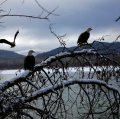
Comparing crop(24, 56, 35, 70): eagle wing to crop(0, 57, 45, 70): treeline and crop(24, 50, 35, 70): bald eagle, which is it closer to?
crop(24, 50, 35, 70): bald eagle

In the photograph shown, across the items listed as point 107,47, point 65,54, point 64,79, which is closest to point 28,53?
point 65,54

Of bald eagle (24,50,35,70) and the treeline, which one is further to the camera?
the treeline

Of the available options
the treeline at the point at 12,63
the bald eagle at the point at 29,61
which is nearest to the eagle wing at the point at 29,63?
the bald eagle at the point at 29,61

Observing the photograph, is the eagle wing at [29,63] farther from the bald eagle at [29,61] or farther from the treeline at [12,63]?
the treeline at [12,63]

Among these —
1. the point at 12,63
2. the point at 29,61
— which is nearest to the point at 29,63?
the point at 29,61

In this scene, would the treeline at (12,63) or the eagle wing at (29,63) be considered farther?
the treeline at (12,63)

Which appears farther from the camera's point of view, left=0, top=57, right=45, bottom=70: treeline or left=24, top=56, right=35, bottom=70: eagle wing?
left=0, top=57, right=45, bottom=70: treeline

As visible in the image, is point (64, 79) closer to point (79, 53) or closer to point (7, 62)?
point (79, 53)

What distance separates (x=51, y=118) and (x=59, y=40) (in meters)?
1.72

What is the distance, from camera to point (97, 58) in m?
4.33

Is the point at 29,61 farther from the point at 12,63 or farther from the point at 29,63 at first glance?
the point at 12,63

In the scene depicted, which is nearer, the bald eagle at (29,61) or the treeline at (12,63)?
the bald eagle at (29,61)

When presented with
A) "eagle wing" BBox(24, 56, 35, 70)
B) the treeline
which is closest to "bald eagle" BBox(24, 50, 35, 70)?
"eagle wing" BBox(24, 56, 35, 70)

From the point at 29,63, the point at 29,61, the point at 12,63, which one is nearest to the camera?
the point at 29,63
